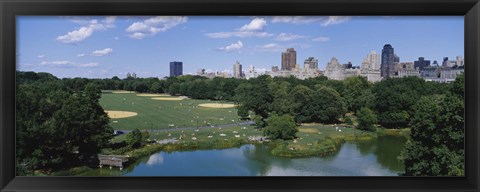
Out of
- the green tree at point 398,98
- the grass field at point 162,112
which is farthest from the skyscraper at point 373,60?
the grass field at point 162,112

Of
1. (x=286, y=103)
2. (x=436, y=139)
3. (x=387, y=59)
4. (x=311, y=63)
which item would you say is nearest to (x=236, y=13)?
(x=311, y=63)

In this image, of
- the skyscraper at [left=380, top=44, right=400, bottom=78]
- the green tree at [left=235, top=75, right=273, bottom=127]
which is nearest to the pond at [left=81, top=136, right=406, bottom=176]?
the green tree at [left=235, top=75, right=273, bottom=127]

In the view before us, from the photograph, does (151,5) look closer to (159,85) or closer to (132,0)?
(132,0)

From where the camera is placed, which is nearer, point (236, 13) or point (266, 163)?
point (236, 13)

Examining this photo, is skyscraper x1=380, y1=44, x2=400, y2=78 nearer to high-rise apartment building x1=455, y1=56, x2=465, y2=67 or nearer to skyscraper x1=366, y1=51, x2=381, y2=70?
skyscraper x1=366, y1=51, x2=381, y2=70

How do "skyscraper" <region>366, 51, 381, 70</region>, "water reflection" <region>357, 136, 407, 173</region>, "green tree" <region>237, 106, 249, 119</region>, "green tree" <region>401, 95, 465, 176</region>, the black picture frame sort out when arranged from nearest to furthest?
the black picture frame, "green tree" <region>401, 95, 465, 176</region>, "water reflection" <region>357, 136, 407, 173</region>, "skyscraper" <region>366, 51, 381, 70</region>, "green tree" <region>237, 106, 249, 119</region>

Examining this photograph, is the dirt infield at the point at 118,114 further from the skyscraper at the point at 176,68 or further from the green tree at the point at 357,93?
the green tree at the point at 357,93

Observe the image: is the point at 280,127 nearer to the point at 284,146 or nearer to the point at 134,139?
the point at 284,146
